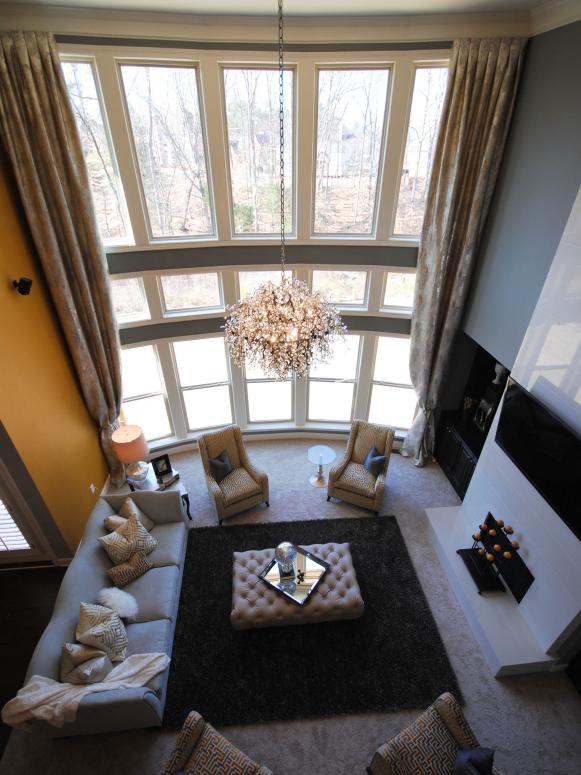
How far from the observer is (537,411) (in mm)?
3986

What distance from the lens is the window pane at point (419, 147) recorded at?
4922 mm

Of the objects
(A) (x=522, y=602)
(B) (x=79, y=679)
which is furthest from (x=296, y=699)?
(A) (x=522, y=602)

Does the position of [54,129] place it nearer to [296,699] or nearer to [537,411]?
[537,411]

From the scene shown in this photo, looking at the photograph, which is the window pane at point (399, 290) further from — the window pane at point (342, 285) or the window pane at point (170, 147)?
the window pane at point (170, 147)

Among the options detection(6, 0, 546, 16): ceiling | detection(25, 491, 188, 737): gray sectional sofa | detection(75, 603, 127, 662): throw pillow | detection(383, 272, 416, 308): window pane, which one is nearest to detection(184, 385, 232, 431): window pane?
detection(25, 491, 188, 737): gray sectional sofa

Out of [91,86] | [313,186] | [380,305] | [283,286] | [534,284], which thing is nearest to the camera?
[283,286]

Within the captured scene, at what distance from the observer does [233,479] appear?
6.02 metres

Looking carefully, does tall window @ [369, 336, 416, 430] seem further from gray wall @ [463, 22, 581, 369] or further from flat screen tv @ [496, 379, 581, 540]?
flat screen tv @ [496, 379, 581, 540]

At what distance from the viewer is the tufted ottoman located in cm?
439

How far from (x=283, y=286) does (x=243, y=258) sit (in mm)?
2679

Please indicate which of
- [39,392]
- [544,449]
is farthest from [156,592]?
[544,449]

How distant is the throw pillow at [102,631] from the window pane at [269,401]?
410 cm

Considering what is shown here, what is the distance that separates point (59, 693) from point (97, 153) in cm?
577

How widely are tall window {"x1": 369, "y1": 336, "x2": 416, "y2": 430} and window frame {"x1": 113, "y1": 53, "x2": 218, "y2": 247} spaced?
327 cm
